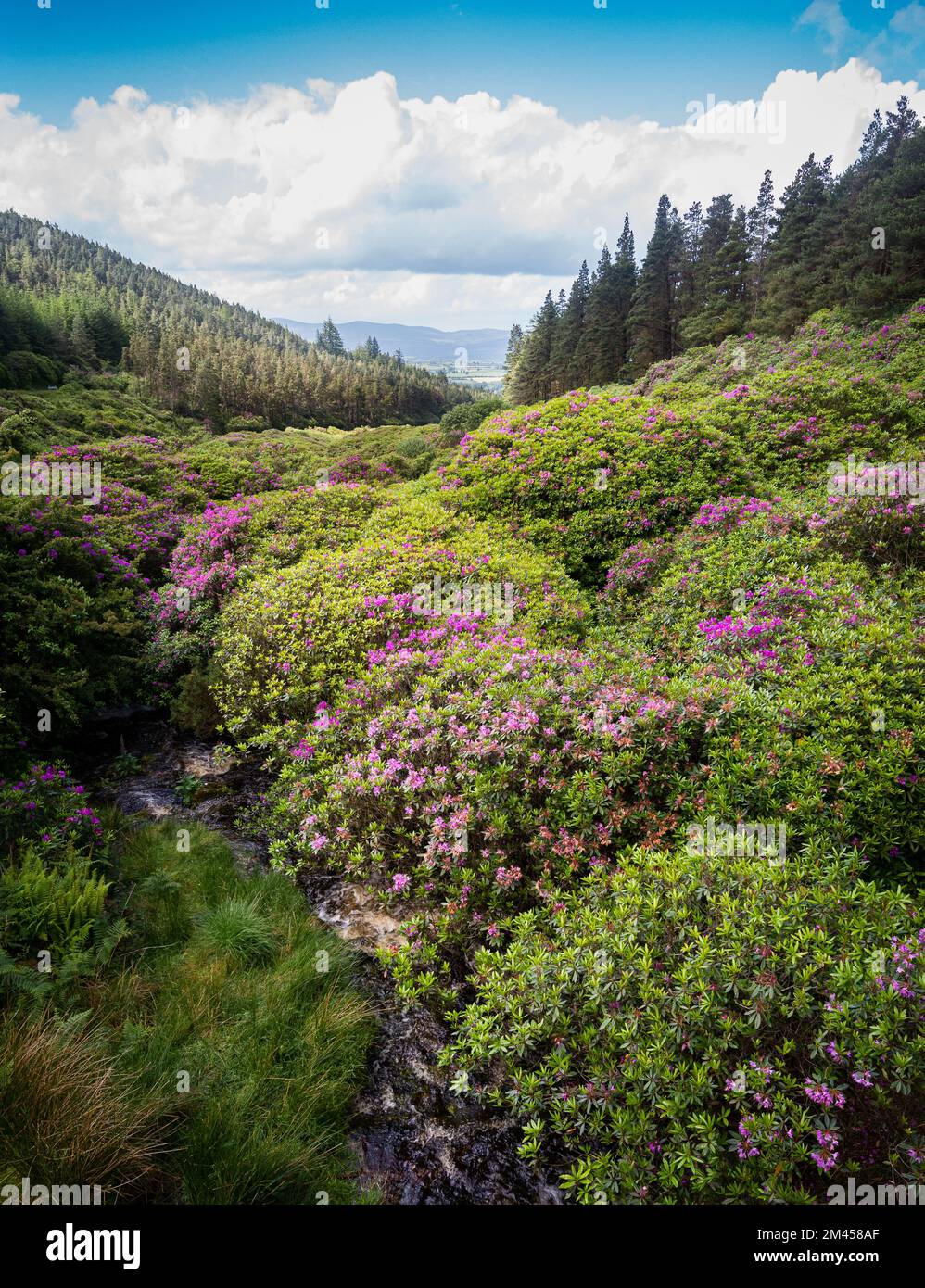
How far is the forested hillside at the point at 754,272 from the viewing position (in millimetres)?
24453

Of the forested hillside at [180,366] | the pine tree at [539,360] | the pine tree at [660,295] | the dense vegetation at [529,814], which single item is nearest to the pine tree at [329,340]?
the forested hillside at [180,366]

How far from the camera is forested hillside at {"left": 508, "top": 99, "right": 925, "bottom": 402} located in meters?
24.5

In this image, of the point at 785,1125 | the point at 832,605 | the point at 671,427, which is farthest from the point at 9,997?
Answer: the point at 671,427

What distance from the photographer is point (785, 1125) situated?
9.43ft

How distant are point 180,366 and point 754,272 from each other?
124 ft

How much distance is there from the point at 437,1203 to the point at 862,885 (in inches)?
130

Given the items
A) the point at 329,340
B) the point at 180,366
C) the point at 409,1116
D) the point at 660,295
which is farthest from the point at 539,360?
the point at 329,340

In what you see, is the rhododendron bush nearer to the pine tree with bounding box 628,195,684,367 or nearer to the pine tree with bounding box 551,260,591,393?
the pine tree with bounding box 628,195,684,367

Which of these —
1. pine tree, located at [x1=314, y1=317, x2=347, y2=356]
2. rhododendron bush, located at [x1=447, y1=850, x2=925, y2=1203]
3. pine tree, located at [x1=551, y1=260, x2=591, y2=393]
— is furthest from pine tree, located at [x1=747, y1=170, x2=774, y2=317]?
pine tree, located at [x1=314, y1=317, x2=347, y2=356]

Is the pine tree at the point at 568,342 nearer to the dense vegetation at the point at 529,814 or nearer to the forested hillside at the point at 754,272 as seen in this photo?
the forested hillside at the point at 754,272

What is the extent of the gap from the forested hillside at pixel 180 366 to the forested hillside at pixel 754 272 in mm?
31422

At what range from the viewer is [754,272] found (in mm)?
37844

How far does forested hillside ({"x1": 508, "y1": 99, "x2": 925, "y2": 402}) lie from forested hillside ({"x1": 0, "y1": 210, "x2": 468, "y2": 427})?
3142 cm
